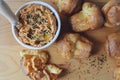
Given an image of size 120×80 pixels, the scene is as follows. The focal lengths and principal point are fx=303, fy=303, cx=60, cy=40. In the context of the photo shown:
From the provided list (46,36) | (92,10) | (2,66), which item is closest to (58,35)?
(46,36)

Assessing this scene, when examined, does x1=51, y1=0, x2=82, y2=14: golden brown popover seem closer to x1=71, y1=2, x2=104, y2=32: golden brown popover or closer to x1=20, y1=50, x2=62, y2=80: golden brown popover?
x1=71, y1=2, x2=104, y2=32: golden brown popover

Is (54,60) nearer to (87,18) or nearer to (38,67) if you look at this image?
(38,67)

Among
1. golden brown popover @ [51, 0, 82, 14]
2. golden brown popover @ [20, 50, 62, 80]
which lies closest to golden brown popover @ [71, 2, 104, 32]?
golden brown popover @ [51, 0, 82, 14]

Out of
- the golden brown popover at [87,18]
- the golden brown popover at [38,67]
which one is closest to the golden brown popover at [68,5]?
the golden brown popover at [87,18]

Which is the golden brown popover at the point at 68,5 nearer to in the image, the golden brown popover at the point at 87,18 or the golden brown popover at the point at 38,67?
the golden brown popover at the point at 87,18

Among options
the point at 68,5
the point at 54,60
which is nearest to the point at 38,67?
the point at 54,60

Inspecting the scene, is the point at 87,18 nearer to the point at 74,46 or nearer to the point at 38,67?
the point at 74,46

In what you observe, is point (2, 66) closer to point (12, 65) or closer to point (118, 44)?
point (12, 65)

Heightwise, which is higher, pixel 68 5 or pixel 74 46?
pixel 68 5

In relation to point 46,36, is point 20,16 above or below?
above
